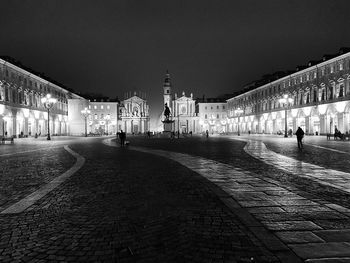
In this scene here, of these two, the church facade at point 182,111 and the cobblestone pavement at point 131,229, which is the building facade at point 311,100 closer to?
the church facade at point 182,111

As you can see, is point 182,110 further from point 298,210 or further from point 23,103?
point 298,210

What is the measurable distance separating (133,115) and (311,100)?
81832 mm

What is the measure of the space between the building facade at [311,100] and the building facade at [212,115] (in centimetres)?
3789

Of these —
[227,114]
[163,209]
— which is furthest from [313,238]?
[227,114]

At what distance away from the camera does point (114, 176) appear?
1076 cm

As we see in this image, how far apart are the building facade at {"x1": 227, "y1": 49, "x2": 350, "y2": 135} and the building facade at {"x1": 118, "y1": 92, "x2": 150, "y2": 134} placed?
5338 centimetres

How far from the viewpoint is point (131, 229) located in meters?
5.05

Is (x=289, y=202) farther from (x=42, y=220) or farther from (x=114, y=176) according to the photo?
(x=114, y=176)

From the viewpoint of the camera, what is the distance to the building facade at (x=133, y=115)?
433ft

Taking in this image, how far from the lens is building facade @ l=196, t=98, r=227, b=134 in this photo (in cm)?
13225

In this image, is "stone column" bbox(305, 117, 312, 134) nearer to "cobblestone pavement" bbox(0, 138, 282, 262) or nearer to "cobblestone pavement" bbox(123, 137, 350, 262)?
"cobblestone pavement" bbox(123, 137, 350, 262)

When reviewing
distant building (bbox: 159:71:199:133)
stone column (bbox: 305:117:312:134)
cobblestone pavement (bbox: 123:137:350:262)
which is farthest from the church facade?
cobblestone pavement (bbox: 123:137:350:262)

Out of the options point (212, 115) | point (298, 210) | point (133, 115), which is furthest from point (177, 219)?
point (212, 115)

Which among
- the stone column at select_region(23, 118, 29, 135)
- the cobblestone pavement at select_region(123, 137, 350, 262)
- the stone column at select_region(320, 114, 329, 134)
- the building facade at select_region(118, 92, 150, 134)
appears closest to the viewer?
the cobblestone pavement at select_region(123, 137, 350, 262)
